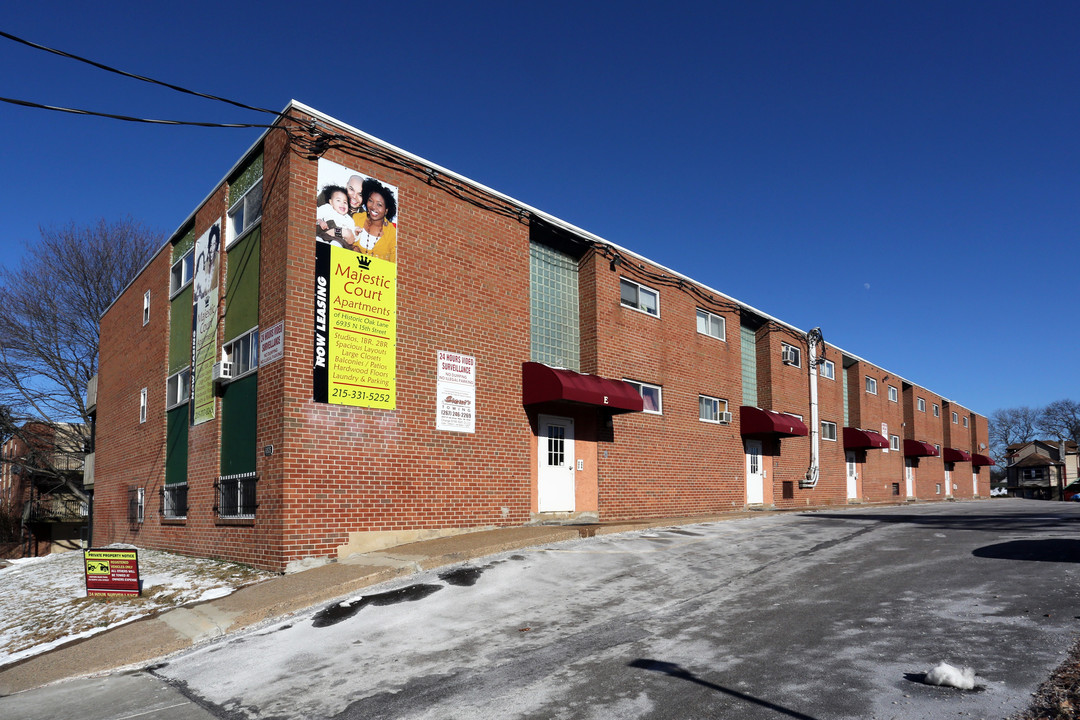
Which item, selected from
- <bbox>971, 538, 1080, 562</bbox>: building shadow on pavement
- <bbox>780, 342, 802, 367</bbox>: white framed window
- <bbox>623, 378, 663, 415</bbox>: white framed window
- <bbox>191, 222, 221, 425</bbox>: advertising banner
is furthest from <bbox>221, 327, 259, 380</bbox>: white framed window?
<bbox>780, 342, 802, 367</bbox>: white framed window

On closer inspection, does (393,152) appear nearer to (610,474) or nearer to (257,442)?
(257,442)

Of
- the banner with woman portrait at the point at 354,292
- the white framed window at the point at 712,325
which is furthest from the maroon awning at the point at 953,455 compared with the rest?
the banner with woman portrait at the point at 354,292

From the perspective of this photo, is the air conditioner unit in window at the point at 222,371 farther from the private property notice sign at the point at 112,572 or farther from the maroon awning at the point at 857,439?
the maroon awning at the point at 857,439

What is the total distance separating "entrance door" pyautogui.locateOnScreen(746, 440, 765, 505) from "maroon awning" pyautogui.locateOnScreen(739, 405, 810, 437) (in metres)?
0.85

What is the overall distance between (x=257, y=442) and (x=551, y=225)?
7976 mm

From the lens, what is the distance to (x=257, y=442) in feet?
41.3

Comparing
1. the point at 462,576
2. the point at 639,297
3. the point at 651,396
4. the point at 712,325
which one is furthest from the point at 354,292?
the point at 712,325

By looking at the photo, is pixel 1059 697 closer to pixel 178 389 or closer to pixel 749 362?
pixel 178 389

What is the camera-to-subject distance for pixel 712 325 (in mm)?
22984

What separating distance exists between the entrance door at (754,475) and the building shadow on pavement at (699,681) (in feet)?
59.9

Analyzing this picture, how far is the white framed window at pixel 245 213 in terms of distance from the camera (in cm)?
1377

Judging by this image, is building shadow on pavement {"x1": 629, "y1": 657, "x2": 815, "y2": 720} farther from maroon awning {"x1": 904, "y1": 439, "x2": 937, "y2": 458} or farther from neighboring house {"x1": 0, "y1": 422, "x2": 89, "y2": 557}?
maroon awning {"x1": 904, "y1": 439, "x2": 937, "y2": 458}

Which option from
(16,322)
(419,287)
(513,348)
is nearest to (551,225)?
(513,348)

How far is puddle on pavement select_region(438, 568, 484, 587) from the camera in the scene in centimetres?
1037
